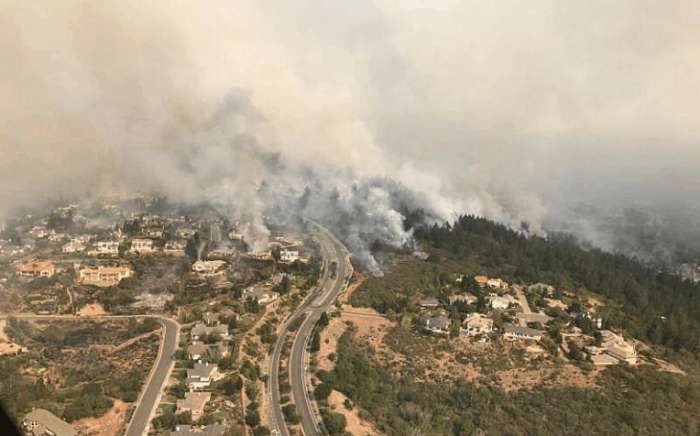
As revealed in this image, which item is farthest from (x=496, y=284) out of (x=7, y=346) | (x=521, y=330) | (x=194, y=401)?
(x=7, y=346)

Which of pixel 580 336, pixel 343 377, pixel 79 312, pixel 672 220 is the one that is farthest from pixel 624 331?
pixel 672 220

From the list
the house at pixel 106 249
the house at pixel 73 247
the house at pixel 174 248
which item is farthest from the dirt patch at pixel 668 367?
the house at pixel 73 247

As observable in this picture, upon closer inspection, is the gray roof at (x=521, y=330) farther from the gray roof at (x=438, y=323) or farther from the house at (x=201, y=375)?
the house at (x=201, y=375)

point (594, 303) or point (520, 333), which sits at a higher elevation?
point (594, 303)

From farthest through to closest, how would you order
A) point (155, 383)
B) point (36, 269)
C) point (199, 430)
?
point (36, 269)
point (155, 383)
point (199, 430)

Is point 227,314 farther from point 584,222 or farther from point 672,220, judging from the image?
point 672,220

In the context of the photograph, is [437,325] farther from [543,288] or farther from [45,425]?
[45,425]

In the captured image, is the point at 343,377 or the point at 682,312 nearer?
the point at 343,377

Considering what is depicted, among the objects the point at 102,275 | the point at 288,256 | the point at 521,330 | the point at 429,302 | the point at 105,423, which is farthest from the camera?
the point at 288,256
